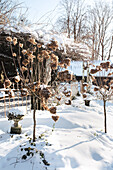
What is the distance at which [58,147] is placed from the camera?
2.38 meters

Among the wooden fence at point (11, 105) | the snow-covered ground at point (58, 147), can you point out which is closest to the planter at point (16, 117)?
→ the snow-covered ground at point (58, 147)

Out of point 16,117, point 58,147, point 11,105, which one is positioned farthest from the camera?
point 11,105

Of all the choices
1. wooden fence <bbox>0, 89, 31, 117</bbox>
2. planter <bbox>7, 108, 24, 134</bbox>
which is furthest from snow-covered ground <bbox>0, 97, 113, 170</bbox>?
wooden fence <bbox>0, 89, 31, 117</bbox>

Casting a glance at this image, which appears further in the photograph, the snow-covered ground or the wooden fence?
the wooden fence

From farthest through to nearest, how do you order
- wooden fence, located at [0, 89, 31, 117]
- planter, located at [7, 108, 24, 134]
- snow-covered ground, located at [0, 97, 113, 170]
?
wooden fence, located at [0, 89, 31, 117] < planter, located at [7, 108, 24, 134] < snow-covered ground, located at [0, 97, 113, 170]

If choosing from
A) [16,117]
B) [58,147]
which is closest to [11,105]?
[16,117]

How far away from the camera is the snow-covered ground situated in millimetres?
1980

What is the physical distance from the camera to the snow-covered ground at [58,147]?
6.50ft

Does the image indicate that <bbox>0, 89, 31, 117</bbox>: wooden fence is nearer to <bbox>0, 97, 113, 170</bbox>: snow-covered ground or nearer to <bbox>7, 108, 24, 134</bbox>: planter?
<bbox>7, 108, 24, 134</bbox>: planter

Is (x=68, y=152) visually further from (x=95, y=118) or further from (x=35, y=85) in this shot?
(x=95, y=118)

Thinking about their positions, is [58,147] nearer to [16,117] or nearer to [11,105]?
[16,117]

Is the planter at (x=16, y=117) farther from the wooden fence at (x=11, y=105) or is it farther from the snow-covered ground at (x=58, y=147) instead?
the wooden fence at (x=11, y=105)

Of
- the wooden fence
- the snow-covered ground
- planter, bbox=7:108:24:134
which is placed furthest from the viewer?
the wooden fence

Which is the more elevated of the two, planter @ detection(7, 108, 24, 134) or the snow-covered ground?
planter @ detection(7, 108, 24, 134)
